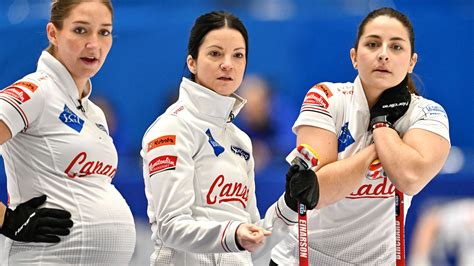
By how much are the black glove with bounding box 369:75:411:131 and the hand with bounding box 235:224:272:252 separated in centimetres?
71

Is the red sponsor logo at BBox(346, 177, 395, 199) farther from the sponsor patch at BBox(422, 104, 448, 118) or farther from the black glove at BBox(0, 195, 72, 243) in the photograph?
the black glove at BBox(0, 195, 72, 243)

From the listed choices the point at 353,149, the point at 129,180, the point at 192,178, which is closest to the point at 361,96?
the point at 353,149

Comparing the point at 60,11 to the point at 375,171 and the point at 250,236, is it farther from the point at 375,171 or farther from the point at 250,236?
the point at 375,171

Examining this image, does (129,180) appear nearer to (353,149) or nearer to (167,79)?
(167,79)

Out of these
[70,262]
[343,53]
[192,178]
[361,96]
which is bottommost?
[70,262]

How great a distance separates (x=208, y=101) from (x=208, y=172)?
0.27 m

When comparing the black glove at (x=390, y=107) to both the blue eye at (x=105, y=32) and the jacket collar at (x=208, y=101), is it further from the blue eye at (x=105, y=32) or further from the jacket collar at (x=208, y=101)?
the blue eye at (x=105, y=32)

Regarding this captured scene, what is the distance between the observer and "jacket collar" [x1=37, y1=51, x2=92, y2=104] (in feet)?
11.3

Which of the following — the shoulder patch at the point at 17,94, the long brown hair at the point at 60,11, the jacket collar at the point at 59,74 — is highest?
the long brown hair at the point at 60,11

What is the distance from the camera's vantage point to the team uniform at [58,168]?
3.27 metres

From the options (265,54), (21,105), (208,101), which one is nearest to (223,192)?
(208,101)

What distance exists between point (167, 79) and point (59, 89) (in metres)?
3.42

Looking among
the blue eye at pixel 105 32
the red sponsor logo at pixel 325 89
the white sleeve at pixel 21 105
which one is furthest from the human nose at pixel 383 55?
the white sleeve at pixel 21 105

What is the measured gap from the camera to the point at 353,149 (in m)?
3.46
